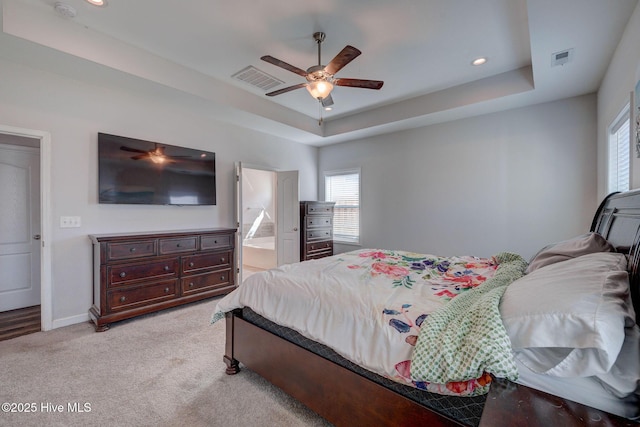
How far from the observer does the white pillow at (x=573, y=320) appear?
0.82m

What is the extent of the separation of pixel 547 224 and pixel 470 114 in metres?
1.79

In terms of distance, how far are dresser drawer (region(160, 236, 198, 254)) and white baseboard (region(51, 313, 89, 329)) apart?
1071 millimetres

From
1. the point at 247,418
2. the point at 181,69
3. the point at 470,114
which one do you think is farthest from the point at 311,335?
the point at 470,114

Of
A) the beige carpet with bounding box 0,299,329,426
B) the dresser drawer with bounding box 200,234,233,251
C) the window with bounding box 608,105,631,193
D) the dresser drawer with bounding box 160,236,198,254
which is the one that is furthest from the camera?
the dresser drawer with bounding box 200,234,233,251

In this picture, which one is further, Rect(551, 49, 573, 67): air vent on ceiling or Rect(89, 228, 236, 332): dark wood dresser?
Rect(89, 228, 236, 332): dark wood dresser

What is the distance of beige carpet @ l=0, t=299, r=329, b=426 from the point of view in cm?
170

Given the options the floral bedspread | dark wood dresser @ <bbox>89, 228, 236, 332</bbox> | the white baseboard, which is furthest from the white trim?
the floral bedspread

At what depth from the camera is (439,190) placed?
438 cm

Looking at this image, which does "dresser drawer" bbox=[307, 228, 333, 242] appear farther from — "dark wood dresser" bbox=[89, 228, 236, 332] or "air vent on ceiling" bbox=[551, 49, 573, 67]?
"air vent on ceiling" bbox=[551, 49, 573, 67]

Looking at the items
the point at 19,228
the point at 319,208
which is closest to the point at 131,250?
Result: the point at 19,228

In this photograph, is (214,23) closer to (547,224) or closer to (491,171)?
(491,171)

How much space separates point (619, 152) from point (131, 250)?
16.7 feet

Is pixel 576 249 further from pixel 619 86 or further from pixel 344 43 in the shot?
pixel 344 43

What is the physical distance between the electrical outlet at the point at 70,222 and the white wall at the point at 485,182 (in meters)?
4.19
